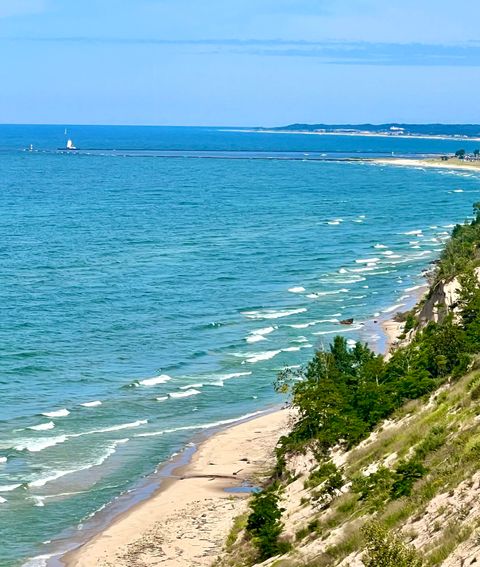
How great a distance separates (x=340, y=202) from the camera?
175 meters

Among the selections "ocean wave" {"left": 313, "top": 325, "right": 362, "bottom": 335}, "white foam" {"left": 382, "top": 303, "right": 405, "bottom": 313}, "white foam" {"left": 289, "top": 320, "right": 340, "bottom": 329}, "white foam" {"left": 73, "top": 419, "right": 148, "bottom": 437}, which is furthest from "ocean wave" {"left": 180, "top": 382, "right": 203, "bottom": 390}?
"white foam" {"left": 382, "top": 303, "right": 405, "bottom": 313}

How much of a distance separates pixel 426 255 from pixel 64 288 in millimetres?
40671

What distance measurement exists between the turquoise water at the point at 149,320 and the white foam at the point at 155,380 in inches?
4.6

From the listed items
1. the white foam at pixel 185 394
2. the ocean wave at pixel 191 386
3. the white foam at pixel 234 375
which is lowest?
the white foam at pixel 185 394

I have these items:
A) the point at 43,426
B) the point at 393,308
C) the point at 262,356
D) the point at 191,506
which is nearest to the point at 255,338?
the point at 262,356

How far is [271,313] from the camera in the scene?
81.8 meters

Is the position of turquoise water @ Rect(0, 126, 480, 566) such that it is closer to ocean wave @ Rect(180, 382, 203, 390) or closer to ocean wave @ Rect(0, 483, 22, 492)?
ocean wave @ Rect(180, 382, 203, 390)

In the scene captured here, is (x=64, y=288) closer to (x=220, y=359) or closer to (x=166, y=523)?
(x=220, y=359)

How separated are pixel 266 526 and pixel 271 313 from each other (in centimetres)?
4696

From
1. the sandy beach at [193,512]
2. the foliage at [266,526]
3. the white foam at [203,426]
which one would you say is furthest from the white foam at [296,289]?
the foliage at [266,526]

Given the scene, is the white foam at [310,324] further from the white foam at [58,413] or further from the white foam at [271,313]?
the white foam at [58,413]

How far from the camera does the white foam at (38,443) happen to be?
5153cm

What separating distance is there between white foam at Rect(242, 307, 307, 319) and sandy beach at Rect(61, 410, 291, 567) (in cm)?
2530

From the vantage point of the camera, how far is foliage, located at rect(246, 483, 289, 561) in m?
34.1
